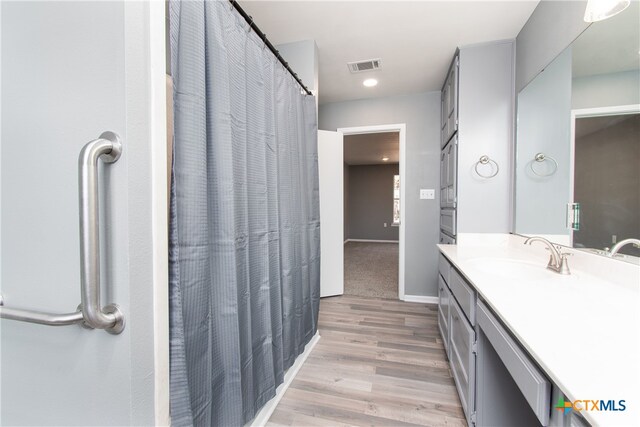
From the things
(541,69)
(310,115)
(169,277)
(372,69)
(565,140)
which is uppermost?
(372,69)

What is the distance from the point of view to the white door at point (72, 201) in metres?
0.55

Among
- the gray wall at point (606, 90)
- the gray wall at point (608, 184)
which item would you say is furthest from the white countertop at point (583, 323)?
the gray wall at point (606, 90)

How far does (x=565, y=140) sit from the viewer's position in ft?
4.91

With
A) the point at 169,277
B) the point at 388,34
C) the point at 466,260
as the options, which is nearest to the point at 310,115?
the point at 388,34

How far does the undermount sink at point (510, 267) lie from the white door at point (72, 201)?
1510mm

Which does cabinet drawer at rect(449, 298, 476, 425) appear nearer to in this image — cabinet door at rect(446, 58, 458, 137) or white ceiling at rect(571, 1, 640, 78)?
white ceiling at rect(571, 1, 640, 78)

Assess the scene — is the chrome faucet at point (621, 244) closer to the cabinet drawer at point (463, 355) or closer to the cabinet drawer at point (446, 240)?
the cabinet drawer at point (463, 355)

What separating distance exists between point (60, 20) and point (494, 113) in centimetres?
260

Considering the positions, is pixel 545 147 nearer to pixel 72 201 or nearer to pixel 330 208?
pixel 330 208

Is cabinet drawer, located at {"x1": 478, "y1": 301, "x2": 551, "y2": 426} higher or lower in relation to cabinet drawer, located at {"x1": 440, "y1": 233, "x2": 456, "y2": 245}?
lower

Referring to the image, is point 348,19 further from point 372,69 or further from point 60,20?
point 60,20

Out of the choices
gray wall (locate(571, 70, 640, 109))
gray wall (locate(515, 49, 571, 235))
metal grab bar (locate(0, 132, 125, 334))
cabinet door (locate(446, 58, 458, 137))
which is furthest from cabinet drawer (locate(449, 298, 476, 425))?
cabinet door (locate(446, 58, 458, 137))

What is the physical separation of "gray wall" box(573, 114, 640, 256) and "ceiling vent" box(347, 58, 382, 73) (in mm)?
1643

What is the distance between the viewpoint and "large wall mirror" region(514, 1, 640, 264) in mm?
1078
